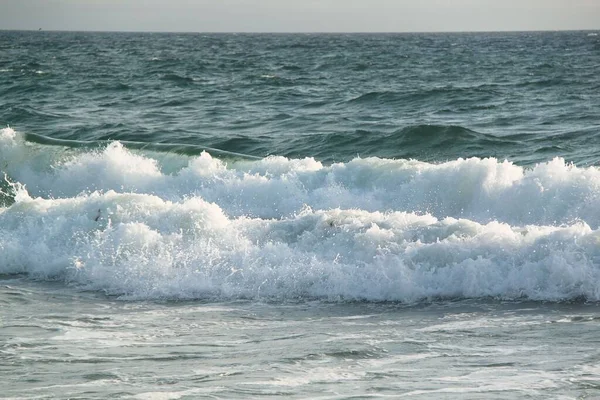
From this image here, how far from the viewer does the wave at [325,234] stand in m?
10.0

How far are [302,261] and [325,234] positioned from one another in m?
0.78

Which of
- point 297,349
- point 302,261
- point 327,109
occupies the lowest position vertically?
point 297,349

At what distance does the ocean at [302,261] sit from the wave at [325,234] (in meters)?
0.03

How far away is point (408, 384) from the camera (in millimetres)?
6816

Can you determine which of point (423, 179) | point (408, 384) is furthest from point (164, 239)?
point (408, 384)

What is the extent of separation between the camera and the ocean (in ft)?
23.5

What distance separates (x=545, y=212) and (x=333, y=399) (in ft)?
24.2

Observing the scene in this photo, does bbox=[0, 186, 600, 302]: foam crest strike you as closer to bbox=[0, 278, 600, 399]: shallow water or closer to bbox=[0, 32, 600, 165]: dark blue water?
bbox=[0, 278, 600, 399]: shallow water

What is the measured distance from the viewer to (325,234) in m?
11.4

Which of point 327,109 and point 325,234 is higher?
point 327,109

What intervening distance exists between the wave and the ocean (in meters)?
0.03

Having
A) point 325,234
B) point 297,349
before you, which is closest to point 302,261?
point 325,234

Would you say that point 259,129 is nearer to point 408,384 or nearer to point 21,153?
point 21,153

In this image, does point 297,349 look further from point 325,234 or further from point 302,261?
point 325,234
